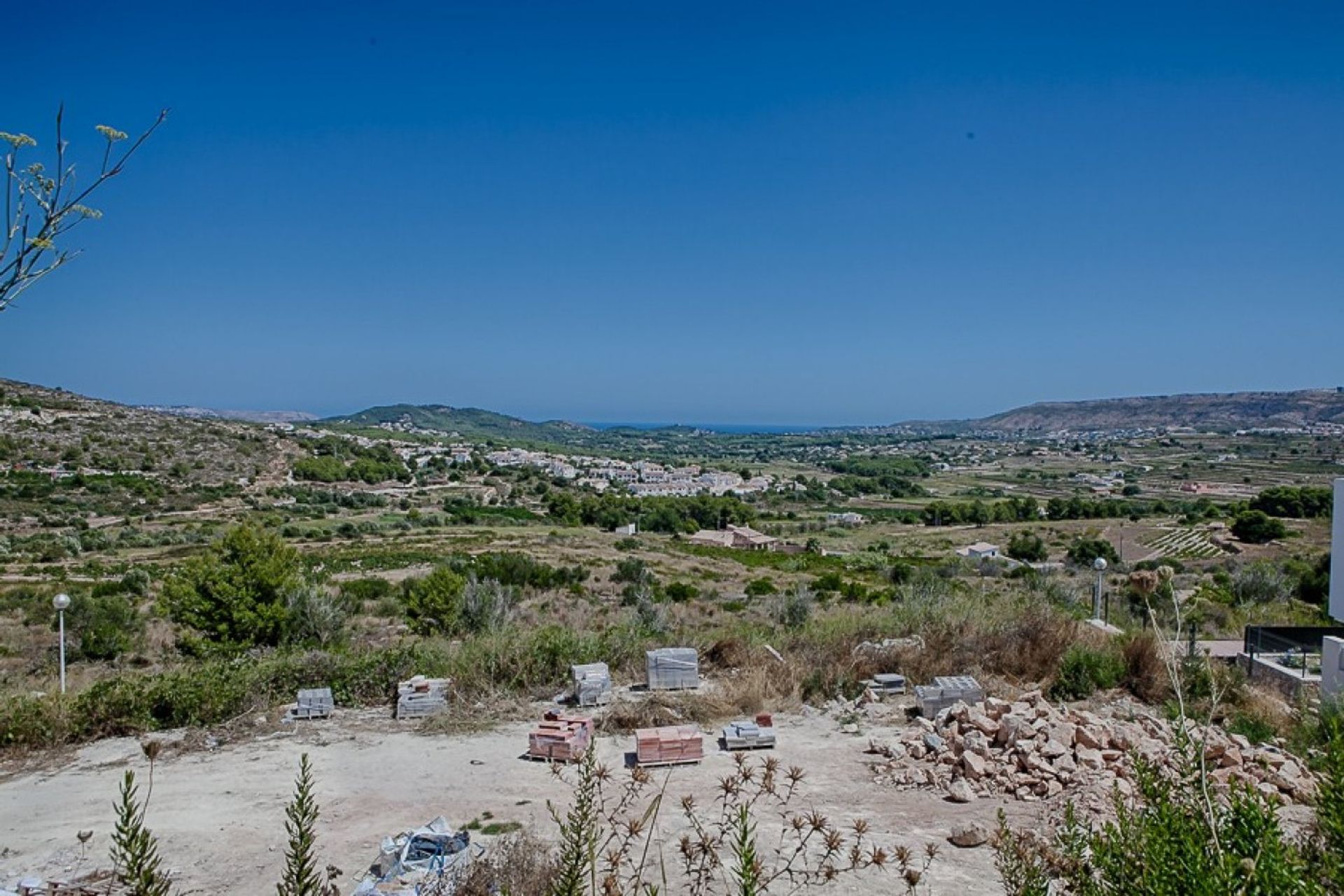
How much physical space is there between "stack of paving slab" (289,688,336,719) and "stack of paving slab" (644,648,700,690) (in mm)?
3879

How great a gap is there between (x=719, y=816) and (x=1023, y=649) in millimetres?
6055

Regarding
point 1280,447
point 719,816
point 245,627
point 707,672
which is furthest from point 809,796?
point 1280,447

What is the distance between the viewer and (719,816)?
21.8ft

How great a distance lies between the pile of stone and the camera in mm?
6828

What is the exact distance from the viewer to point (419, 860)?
5.51 meters

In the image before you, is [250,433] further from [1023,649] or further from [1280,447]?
[1280,447]

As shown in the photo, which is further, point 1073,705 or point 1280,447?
point 1280,447

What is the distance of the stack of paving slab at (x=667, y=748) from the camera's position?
306 inches

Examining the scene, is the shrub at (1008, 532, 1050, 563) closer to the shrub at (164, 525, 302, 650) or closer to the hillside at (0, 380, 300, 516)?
the shrub at (164, 525, 302, 650)

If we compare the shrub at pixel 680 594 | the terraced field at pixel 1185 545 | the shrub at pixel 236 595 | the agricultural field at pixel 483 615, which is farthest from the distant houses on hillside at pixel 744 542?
the shrub at pixel 236 595

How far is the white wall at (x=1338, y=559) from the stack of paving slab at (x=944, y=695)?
702 centimetres

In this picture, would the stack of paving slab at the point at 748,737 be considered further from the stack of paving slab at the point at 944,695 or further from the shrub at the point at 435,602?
the shrub at the point at 435,602

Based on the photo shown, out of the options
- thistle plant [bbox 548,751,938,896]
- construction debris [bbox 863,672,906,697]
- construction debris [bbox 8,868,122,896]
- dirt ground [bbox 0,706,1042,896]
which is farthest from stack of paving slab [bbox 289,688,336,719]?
construction debris [bbox 863,672,906,697]

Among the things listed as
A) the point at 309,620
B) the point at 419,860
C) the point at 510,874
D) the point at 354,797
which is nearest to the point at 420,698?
the point at 354,797
